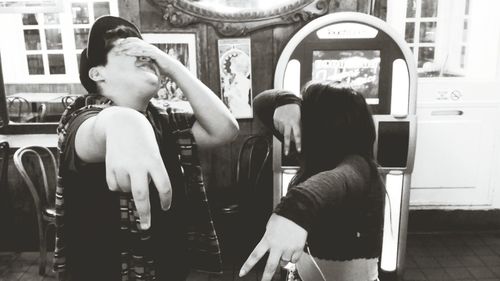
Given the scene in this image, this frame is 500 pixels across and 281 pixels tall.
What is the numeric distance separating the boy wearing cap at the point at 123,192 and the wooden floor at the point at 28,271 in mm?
2237

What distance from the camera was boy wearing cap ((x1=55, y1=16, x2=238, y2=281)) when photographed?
1.03m

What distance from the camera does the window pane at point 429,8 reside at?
4199 mm

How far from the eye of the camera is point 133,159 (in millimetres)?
676

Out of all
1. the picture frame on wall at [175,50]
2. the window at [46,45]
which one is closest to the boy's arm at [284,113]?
the picture frame on wall at [175,50]

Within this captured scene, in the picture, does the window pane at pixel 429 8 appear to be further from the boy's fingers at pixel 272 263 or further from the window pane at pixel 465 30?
the boy's fingers at pixel 272 263

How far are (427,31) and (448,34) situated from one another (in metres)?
0.22

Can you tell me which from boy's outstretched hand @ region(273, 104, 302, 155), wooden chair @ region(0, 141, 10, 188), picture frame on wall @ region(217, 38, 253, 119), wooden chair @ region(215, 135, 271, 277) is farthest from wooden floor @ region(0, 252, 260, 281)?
boy's outstretched hand @ region(273, 104, 302, 155)

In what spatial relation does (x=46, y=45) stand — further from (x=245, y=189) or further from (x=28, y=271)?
(x=245, y=189)

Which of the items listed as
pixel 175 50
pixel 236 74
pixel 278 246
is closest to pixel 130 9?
pixel 175 50

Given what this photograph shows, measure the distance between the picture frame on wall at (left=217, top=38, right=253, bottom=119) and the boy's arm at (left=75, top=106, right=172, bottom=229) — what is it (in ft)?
9.71

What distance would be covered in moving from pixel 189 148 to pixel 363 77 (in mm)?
1871

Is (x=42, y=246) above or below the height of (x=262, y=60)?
below

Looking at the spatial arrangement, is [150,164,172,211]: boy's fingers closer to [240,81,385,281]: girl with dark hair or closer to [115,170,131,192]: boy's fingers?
[115,170,131,192]: boy's fingers

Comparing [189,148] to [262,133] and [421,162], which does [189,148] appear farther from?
[421,162]
